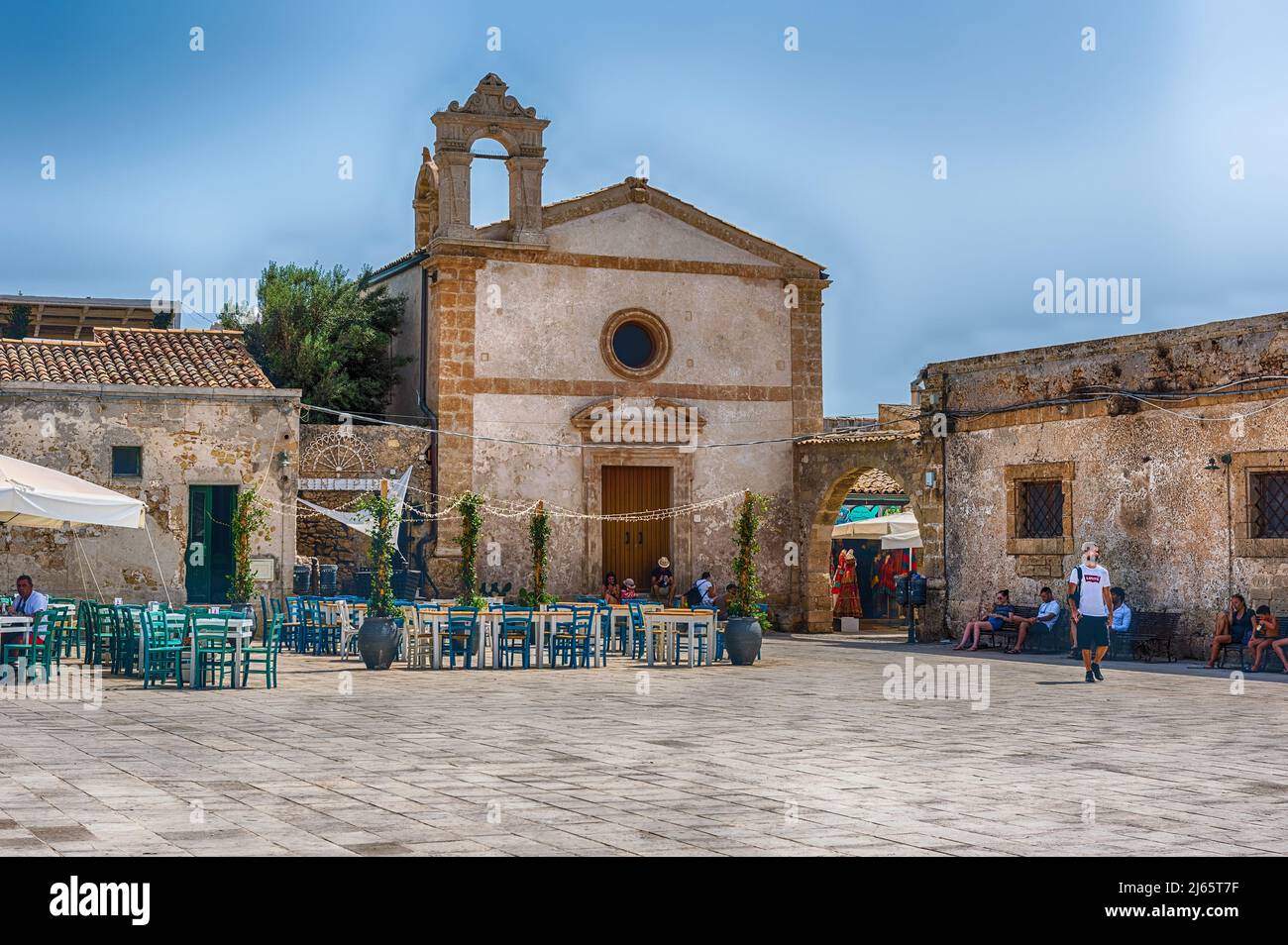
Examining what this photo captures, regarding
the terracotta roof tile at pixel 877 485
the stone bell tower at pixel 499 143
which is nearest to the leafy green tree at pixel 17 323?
the stone bell tower at pixel 499 143

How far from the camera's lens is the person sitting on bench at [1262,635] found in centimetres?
1734

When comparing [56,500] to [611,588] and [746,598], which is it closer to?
[746,598]

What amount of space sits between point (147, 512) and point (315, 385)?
5.69 meters

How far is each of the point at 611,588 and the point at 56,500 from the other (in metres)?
13.4

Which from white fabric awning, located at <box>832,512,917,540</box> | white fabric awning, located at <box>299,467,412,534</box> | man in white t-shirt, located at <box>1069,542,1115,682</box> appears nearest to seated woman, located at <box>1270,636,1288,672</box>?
man in white t-shirt, located at <box>1069,542,1115,682</box>

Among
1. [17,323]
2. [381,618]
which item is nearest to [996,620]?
[381,618]

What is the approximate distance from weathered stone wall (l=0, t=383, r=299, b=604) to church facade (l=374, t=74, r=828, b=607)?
3.60 meters

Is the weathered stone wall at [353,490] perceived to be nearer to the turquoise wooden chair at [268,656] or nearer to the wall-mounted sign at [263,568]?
the wall-mounted sign at [263,568]

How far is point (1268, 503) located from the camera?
18547 millimetres

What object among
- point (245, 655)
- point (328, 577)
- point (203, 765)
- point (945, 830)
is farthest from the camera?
point (328, 577)

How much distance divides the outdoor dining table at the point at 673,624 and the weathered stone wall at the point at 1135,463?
6020 mm
